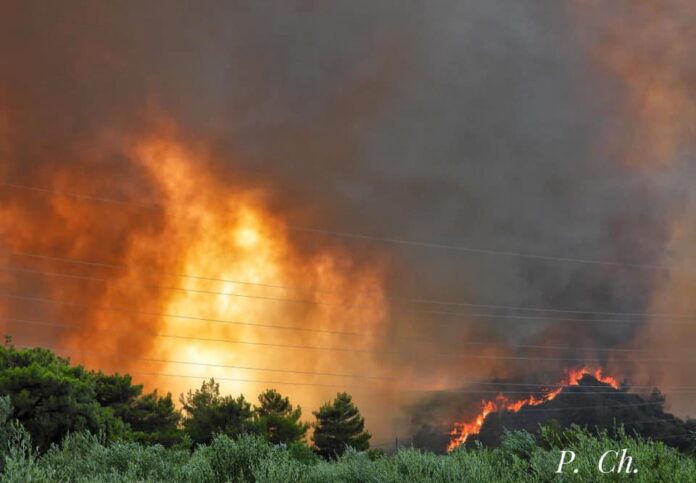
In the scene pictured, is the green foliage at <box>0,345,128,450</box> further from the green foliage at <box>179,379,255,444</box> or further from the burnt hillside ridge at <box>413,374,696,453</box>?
the burnt hillside ridge at <box>413,374,696,453</box>

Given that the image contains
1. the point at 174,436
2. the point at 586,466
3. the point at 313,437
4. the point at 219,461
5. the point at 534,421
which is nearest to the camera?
the point at 586,466

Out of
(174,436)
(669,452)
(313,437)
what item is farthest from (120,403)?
(669,452)

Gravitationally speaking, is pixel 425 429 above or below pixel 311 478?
above

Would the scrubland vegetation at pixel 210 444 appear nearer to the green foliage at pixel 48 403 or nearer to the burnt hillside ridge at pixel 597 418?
the green foliage at pixel 48 403

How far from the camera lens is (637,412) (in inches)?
6850

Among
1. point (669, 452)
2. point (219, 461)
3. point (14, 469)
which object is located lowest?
point (14, 469)

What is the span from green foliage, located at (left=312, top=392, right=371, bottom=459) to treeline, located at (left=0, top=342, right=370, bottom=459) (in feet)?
0.43

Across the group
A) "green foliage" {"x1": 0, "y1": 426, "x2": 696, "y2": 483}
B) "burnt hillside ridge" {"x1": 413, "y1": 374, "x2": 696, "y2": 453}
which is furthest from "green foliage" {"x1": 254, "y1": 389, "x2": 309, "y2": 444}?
"burnt hillside ridge" {"x1": 413, "y1": 374, "x2": 696, "y2": 453}

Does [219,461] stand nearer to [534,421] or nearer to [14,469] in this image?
[14,469]

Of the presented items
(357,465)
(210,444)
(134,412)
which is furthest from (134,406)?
(357,465)

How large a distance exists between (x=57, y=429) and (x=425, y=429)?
15723cm

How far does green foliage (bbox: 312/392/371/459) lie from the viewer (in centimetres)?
8069

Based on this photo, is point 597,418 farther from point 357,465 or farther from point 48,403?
point 357,465

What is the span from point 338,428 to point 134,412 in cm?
2822
